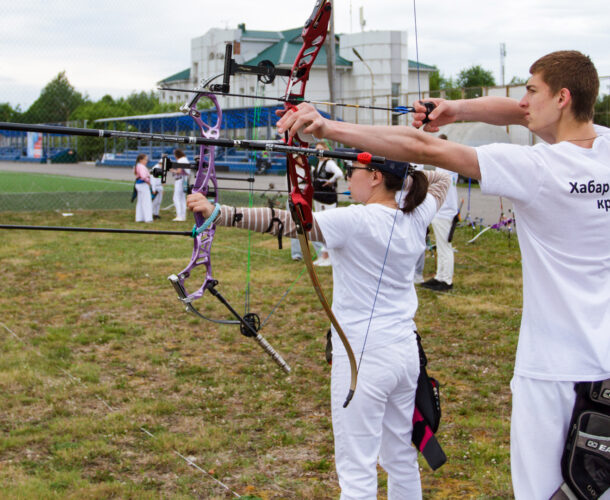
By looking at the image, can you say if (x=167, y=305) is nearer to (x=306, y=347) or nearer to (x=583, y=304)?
(x=306, y=347)

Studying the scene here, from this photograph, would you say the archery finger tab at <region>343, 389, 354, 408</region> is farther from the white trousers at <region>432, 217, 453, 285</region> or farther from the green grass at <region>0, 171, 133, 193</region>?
the green grass at <region>0, 171, 133, 193</region>

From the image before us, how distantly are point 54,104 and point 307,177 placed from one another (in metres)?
17.6

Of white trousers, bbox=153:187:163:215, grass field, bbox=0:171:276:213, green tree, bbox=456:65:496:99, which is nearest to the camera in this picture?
white trousers, bbox=153:187:163:215

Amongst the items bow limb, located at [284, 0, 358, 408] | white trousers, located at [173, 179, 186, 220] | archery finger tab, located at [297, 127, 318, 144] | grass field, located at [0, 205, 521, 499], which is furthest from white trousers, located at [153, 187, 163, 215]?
archery finger tab, located at [297, 127, 318, 144]

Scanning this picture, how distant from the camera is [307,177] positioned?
2.81 m

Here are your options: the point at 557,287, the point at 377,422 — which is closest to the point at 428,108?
the point at 557,287

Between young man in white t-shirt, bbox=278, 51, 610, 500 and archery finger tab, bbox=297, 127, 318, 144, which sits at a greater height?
archery finger tab, bbox=297, 127, 318, 144

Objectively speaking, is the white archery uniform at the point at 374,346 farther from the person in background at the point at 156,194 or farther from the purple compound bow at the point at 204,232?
the person in background at the point at 156,194

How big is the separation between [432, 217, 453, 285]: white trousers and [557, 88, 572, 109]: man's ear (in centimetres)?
699

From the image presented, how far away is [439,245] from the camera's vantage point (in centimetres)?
924

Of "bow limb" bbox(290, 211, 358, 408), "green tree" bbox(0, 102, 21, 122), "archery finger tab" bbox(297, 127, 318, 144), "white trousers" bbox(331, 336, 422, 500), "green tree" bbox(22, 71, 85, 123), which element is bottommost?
"white trousers" bbox(331, 336, 422, 500)

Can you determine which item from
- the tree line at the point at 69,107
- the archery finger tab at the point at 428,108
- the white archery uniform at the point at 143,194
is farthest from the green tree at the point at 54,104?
the archery finger tab at the point at 428,108

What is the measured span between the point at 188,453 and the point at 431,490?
62.3 inches

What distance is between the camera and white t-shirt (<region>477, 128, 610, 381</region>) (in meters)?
2.00
